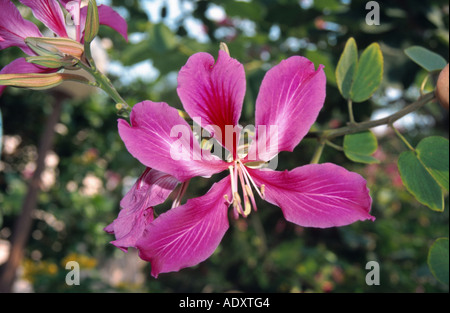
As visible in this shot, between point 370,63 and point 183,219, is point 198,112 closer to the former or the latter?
point 183,219

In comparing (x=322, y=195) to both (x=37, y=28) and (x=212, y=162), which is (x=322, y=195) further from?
(x=37, y=28)

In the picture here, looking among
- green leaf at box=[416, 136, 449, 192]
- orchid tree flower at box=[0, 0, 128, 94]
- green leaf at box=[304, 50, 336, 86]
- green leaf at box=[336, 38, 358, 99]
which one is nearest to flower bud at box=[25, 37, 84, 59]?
orchid tree flower at box=[0, 0, 128, 94]

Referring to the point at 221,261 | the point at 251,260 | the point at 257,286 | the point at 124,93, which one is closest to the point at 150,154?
the point at 257,286

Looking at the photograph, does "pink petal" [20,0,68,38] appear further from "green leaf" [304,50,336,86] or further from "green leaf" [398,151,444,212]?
"green leaf" [304,50,336,86]

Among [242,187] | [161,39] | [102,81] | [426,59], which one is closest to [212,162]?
[242,187]

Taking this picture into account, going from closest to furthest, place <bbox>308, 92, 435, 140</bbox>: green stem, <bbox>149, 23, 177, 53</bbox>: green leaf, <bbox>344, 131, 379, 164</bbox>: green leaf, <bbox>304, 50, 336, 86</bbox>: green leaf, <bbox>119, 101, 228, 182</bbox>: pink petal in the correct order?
<bbox>119, 101, 228, 182</bbox>: pink petal
<bbox>308, 92, 435, 140</bbox>: green stem
<bbox>344, 131, 379, 164</bbox>: green leaf
<bbox>304, 50, 336, 86</bbox>: green leaf
<bbox>149, 23, 177, 53</bbox>: green leaf

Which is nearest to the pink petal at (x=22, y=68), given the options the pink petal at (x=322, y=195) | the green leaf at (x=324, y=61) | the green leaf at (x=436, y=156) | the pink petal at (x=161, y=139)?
the pink petal at (x=161, y=139)
